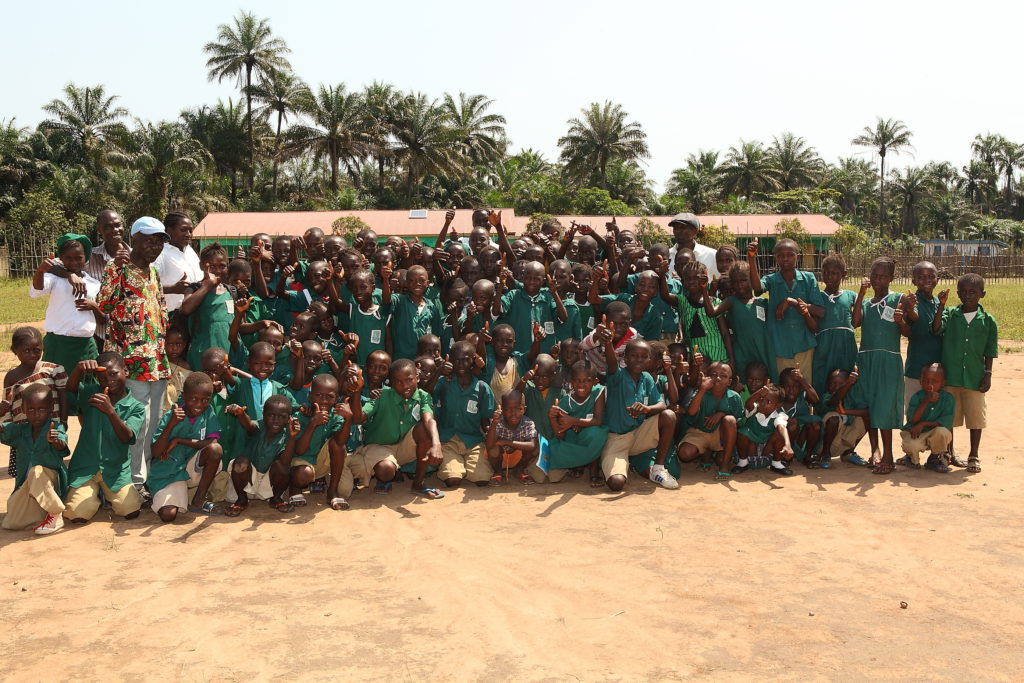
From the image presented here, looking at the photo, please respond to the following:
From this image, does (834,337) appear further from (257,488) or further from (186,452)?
(186,452)

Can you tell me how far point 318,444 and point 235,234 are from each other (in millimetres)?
24463

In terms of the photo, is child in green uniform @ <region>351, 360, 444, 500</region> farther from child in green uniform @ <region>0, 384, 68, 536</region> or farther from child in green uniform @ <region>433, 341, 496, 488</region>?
child in green uniform @ <region>0, 384, 68, 536</region>

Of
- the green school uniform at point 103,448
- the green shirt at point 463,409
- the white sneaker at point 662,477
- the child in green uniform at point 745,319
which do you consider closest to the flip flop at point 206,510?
the green school uniform at point 103,448

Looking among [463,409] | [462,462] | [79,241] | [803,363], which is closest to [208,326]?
[79,241]

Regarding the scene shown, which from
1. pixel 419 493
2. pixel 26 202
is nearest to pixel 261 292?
pixel 419 493

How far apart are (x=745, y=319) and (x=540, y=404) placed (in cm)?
176

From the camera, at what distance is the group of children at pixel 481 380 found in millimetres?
5102

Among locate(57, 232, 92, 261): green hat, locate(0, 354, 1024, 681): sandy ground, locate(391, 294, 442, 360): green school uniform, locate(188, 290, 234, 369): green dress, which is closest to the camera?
locate(0, 354, 1024, 681): sandy ground

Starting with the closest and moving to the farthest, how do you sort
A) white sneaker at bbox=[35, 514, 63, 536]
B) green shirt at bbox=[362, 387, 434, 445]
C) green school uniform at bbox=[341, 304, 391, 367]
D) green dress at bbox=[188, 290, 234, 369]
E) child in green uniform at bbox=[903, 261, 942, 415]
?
white sneaker at bbox=[35, 514, 63, 536], green shirt at bbox=[362, 387, 434, 445], green dress at bbox=[188, 290, 234, 369], child in green uniform at bbox=[903, 261, 942, 415], green school uniform at bbox=[341, 304, 391, 367]

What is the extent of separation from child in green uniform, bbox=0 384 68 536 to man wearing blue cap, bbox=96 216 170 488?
1.42 feet

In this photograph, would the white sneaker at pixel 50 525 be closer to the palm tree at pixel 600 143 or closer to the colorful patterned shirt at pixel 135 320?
the colorful patterned shirt at pixel 135 320

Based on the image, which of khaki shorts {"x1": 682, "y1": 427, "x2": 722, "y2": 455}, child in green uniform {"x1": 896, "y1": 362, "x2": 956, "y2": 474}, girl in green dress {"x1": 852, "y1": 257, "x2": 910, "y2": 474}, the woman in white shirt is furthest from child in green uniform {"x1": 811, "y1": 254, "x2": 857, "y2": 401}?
the woman in white shirt

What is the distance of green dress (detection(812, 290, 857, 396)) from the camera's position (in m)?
6.35

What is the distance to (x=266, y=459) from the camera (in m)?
5.27
